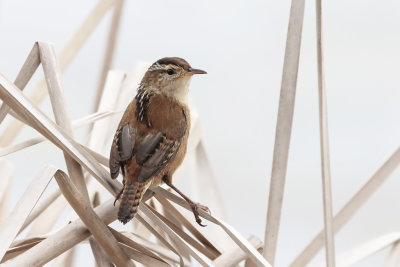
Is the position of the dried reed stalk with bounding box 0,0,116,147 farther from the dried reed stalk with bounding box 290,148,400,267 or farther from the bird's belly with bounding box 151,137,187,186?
the dried reed stalk with bounding box 290,148,400,267

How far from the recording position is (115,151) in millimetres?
2574

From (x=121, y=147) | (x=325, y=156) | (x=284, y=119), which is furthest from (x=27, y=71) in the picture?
(x=325, y=156)

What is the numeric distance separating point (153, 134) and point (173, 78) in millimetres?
442

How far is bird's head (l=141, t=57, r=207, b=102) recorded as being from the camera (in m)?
3.15

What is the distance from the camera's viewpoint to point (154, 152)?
2.71m

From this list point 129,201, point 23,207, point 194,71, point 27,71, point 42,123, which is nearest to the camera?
point 23,207

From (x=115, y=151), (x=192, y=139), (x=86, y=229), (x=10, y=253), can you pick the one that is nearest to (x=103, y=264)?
(x=86, y=229)

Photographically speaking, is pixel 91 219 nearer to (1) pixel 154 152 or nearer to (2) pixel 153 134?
(1) pixel 154 152

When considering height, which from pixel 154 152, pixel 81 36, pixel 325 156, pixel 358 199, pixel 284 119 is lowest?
pixel 358 199

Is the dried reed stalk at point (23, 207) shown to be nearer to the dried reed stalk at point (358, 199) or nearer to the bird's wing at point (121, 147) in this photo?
the bird's wing at point (121, 147)

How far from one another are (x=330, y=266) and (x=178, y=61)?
1261 millimetres

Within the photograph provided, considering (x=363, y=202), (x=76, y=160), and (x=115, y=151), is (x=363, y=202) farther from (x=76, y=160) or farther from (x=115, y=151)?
(x=76, y=160)

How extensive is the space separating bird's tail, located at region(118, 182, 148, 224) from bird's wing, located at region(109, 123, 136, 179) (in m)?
0.09

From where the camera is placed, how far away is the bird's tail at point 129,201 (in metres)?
2.18
